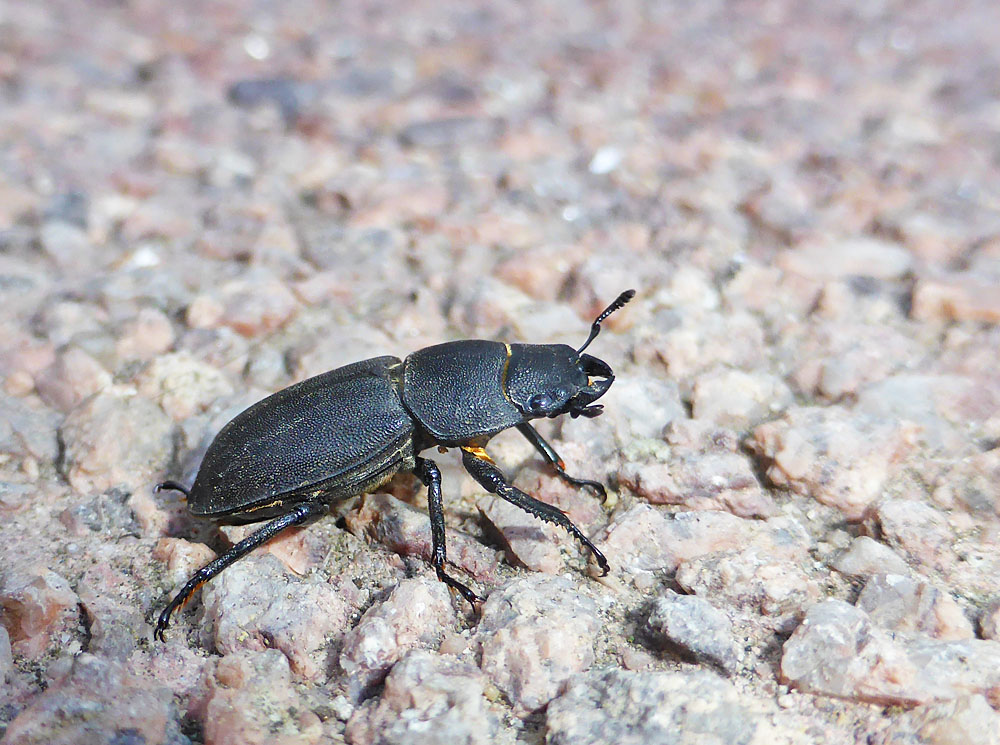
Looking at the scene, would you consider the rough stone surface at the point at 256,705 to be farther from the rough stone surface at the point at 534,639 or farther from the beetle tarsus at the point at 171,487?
the beetle tarsus at the point at 171,487

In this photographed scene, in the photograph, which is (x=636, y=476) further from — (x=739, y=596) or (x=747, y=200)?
(x=747, y=200)

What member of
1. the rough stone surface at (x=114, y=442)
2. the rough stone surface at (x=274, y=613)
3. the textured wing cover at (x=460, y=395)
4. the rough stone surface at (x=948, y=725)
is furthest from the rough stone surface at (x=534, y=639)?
the rough stone surface at (x=114, y=442)

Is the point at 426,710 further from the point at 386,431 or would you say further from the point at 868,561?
the point at 868,561

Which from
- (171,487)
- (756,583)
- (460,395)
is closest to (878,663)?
(756,583)

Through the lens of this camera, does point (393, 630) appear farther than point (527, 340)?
No

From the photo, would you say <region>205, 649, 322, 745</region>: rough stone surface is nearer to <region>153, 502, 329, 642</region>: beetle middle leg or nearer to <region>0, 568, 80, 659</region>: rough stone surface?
<region>153, 502, 329, 642</region>: beetle middle leg

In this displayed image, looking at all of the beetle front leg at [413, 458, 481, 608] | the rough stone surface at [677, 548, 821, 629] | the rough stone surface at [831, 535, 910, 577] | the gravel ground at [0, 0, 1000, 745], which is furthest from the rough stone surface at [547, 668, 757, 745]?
the rough stone surface at [831, 535, 910, 577]

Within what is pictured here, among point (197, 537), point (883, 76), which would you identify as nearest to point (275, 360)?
point (197, 537)
